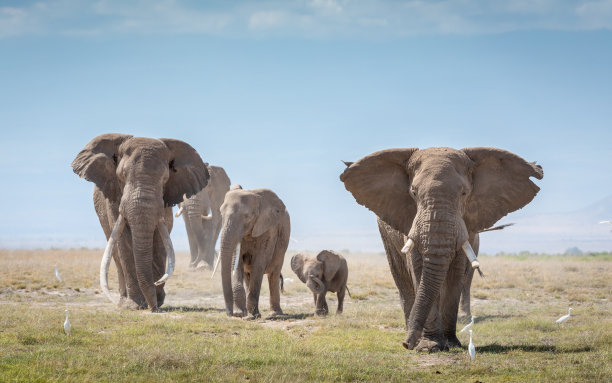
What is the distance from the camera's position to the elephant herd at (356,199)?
11.3m

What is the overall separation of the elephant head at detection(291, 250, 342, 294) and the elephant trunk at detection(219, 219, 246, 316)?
2.05m

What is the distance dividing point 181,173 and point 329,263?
430 cm

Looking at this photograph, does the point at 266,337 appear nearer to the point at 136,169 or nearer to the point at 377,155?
the point at 377,155

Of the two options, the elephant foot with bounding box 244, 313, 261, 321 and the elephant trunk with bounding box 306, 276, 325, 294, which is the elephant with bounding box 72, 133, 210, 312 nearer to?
the elephant foot with bounding box 244, 313, 261, 321

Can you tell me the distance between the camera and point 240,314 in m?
17.7

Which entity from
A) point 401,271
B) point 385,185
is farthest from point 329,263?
point 385,185

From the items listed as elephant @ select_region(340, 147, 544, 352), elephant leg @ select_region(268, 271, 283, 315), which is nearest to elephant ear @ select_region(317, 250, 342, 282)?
elephant leg @ select_region(268, 271, 283, 315)

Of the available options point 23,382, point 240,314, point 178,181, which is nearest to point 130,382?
point 23,382

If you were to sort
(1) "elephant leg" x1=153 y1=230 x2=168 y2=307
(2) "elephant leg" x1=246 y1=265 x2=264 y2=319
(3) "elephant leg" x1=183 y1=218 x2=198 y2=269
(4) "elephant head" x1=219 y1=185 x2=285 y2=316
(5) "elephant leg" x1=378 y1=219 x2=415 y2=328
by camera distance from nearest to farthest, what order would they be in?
(5) "elephant leg" x1=378 y1=219 x2=415 y2=328
(4) "elephant head" x1=219 y1=185 x2=285 y2=316
(1) "elephant leg" x1=153 y1=230 x2=168 y2=307
(2) "elephant leg" x1=246 y1=265 x2=264 y2=319
(3) "elephant leg" x1=183 y1=218 x2=198 y2=269

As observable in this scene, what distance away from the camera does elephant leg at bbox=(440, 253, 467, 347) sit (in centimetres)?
1193

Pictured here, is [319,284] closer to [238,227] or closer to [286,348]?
[238,227]

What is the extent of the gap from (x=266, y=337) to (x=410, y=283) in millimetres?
2668

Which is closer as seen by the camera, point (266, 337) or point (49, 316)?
point (266, 337)

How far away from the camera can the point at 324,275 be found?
64.4 feet
